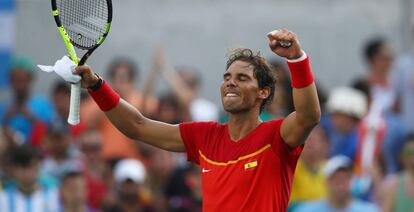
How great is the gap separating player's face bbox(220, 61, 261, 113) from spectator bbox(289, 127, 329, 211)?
12.6ft

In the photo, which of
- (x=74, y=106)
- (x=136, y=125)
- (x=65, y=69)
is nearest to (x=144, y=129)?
(x=136, y=125)

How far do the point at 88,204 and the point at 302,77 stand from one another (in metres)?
5.04

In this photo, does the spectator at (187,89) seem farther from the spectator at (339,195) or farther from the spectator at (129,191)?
the spectator at (339,195)

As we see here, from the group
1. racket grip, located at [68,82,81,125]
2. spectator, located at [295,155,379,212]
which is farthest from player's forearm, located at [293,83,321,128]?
spectator, located at [295,155,379,212]

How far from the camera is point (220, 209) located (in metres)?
7.11

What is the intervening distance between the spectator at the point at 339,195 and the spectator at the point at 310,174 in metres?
0.35

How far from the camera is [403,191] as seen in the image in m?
10.8

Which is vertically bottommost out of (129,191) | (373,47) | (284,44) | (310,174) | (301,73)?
(129,191)

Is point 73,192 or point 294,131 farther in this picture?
point 73,192

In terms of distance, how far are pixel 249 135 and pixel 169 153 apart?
499cm

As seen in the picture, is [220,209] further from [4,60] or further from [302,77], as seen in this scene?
[4,60]

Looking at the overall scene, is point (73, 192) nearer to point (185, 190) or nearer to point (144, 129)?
point (185, 190)

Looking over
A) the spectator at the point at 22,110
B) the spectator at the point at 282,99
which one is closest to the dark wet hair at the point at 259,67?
the spectator at the point at 282,99

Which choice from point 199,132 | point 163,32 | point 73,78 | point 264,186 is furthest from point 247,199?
point 163,32
